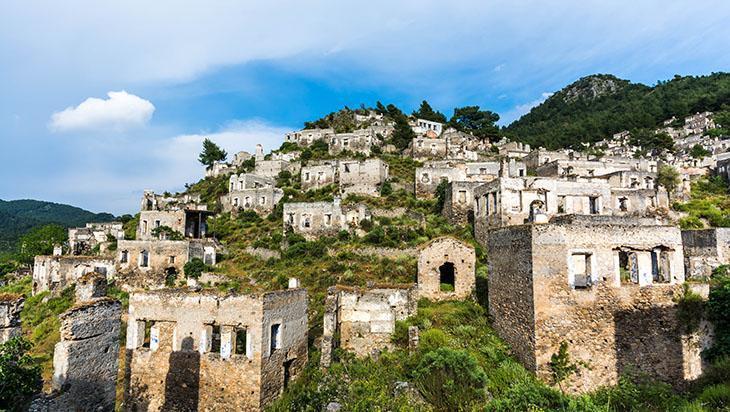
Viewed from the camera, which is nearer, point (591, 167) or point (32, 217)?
point (591, 167)

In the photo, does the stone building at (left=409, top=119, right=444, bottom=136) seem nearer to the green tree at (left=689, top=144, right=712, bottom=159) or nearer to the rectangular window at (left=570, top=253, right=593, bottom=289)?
the green tree at (left=689, top=144, right=712, bottom=159)

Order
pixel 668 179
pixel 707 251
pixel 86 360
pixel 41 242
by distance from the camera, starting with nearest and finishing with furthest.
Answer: pixel 86 360
pixel 707 251
pixel 668 179
pixel 41 242

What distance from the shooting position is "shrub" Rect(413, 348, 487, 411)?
422 inches

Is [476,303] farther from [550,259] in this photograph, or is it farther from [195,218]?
[195,218]

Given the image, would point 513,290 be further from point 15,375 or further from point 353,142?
point 353,142

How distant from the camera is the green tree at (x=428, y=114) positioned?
82.8m

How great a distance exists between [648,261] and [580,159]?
35662 mm

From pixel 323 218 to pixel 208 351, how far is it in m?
25.1

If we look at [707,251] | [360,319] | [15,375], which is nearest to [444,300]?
[360,319]

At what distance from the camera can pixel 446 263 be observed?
19219mm

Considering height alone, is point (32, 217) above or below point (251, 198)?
above

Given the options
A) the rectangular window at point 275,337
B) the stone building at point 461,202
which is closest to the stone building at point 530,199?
the stone building at point 461,202

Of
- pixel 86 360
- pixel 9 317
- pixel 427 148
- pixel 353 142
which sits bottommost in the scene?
pixel 86 360

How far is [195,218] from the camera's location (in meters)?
38.9
